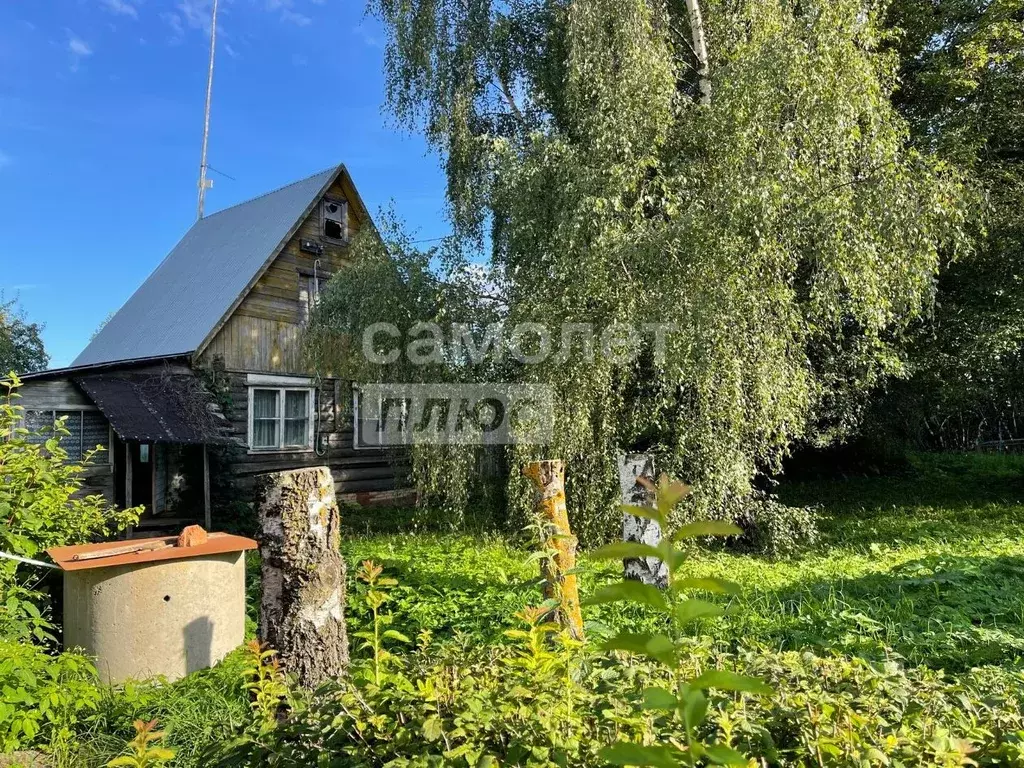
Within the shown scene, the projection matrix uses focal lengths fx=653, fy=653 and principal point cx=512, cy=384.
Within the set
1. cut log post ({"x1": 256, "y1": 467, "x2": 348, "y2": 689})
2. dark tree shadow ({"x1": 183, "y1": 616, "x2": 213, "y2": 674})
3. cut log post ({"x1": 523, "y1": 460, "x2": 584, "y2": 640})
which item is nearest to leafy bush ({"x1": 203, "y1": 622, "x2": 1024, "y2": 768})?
cut log post ({"x1": 523, "y1": 460, "x2": 584, "y2": 640})

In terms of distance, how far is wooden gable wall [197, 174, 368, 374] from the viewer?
11.7 meters

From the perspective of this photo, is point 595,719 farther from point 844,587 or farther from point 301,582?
point 844,587

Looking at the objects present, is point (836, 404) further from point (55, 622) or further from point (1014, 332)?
point (55, 622)

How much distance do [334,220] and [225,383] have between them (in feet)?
13.4

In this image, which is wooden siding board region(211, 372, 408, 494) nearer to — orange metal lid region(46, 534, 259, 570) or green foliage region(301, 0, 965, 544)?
green foliage region(301, 0, 965, 544)

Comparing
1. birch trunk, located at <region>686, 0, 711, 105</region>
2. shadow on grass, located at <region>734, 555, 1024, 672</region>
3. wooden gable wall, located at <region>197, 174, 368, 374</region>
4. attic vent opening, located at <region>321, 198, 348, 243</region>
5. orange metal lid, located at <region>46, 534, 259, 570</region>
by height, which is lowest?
shadow on grass, located at <region>734, 555, 1024, 672</region>

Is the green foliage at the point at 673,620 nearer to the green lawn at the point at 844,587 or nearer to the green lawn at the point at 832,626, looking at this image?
the green lawn at the point at 832,626

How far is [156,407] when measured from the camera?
10.3 metres

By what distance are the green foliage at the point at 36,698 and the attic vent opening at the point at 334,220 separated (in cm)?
1099

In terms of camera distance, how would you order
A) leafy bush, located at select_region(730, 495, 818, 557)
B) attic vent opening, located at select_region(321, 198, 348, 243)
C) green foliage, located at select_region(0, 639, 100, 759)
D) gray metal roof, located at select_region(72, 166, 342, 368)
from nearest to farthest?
green foliage, located at select_region(0, 639, 100, 759) → leafy bush, located at select_region(730, 495, 818, 557) → gray metal roof, located at select_region(72, 166, 342, 368) → attic vent opening, located at select_region(321, 198, 348, 243)

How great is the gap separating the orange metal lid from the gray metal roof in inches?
297

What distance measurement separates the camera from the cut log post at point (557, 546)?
10.7ft

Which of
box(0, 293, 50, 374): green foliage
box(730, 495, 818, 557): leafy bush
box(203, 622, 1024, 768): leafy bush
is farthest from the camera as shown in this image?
box(0, 293, 50, 374): green foliage

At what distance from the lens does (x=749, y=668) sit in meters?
2.11
